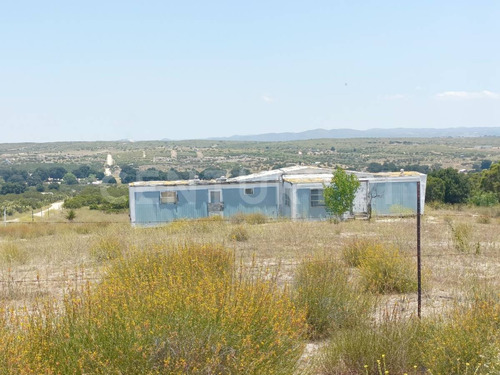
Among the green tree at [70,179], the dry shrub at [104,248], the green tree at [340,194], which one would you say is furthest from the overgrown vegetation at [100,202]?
the dry shrub at [104,248]

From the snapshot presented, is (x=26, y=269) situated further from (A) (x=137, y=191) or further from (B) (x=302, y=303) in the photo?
(A) (x=137, y=191)

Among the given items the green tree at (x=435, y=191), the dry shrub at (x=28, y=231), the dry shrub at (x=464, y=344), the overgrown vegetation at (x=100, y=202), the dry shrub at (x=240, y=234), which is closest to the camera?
the dry shrub at (x=464, y=344)

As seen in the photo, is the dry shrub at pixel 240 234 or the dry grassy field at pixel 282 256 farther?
the dry shrub at pixel 240 234

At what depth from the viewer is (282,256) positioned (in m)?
11.9

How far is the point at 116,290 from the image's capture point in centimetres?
523

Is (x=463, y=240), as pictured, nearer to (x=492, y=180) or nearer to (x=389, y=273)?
(x=389, y=273)

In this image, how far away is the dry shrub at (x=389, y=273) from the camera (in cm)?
848

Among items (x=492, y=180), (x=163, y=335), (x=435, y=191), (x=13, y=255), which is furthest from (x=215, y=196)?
(x=163, y=335)

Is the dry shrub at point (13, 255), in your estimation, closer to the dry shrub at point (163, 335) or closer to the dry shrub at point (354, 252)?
the dry shrub at point (354, 252)

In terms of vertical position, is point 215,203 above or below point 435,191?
above

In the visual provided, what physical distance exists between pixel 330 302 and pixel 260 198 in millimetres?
20312

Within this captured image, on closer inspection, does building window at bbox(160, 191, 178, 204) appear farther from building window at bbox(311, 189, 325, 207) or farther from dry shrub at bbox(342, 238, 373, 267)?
dry shrub at bbox(342, 238, 373, 267)

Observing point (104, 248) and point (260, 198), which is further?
point (260, 198)

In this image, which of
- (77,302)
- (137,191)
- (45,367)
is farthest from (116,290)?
(137,191)
